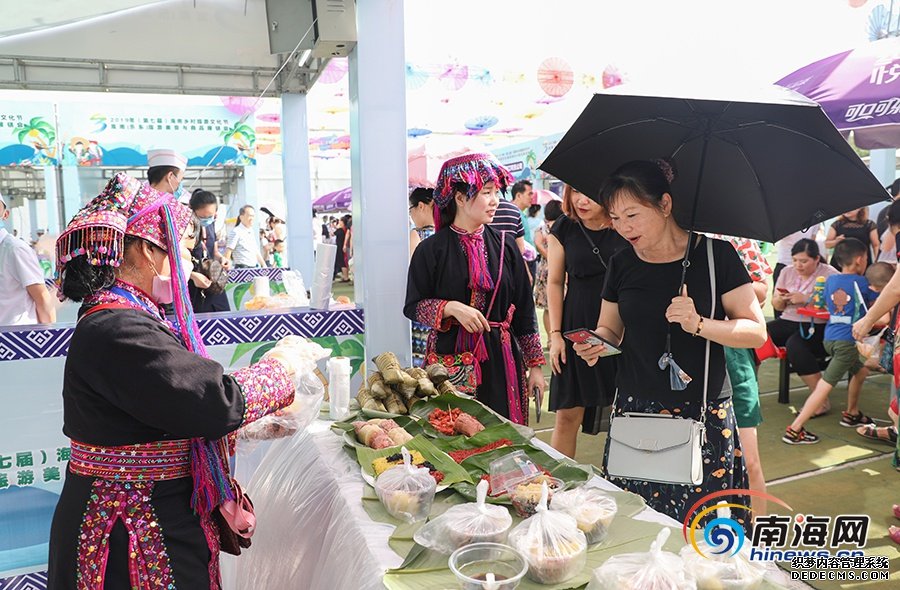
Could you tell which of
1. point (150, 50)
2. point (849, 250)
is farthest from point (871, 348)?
point (150, 50)

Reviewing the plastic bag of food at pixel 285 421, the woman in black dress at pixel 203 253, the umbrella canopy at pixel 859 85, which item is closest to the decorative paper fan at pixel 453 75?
the woman in black dress at pixel 203 253

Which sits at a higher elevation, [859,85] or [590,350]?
[859,85]

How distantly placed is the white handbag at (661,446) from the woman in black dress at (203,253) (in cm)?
330

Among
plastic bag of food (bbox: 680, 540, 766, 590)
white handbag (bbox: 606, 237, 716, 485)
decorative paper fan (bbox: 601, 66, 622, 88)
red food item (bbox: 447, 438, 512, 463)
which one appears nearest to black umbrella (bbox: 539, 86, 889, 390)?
white handbag (bbox: 606, 237, 716, 485)

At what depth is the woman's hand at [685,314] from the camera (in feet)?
6.13

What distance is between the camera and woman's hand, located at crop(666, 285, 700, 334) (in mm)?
1868

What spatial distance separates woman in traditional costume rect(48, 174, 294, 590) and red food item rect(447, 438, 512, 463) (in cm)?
60

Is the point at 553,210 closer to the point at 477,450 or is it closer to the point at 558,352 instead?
the point at 558,352

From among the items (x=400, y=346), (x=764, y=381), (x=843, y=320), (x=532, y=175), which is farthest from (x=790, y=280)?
(x=532, y=175)

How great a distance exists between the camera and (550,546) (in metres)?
1.25

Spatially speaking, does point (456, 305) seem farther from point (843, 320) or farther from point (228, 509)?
point (843, 320)

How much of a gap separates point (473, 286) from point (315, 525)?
4.02 ft

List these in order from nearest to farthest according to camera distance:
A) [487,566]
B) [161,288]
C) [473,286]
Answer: [487,566], [161,288], [473,286]

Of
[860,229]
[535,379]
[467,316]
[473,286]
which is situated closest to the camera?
[467,316]
